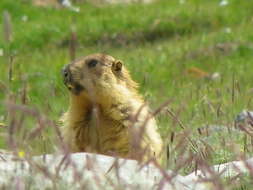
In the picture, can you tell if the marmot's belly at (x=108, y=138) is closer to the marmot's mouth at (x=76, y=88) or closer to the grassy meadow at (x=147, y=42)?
the marmot's mouth at (x=76, y=88)

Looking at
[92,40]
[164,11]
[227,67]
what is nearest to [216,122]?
[227,67]

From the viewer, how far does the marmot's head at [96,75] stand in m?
6.51

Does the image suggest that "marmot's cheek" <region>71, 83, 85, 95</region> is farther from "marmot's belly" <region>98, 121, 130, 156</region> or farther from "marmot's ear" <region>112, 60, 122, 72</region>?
"marmot's ear" <region>112, 60, 122, 72</region>

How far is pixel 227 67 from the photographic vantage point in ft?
41.7

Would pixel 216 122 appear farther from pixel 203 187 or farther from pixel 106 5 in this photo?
pixel 106 5

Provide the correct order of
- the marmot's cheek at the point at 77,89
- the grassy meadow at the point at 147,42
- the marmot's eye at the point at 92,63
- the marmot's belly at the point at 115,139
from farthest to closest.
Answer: the grassy meadow at the point at 147,42 < the marmot's eye at the point at 92,63 < the marmot's cheek at the point at 77,89 < the marmot's belly at the point at 115,139

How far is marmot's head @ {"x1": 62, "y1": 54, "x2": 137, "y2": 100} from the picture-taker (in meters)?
6.51

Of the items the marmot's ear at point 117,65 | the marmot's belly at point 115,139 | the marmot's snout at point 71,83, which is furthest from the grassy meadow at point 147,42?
the marmot's belly at point 115,139

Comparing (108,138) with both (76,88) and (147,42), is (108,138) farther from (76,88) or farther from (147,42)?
(147,42)

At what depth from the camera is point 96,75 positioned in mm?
6895

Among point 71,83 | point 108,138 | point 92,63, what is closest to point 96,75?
point 92,63

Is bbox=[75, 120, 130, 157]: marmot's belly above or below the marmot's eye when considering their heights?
below

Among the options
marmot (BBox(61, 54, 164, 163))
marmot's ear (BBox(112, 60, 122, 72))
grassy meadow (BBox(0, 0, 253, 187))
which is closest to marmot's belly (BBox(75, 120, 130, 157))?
marmot (BBox(61, 54, 164, 163))

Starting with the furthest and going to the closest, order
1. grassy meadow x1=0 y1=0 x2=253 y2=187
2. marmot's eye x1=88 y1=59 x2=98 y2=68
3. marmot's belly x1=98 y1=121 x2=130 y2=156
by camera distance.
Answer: grassy meadow x1=0 y1=0 x2=253 y2=187 → marmot's eye x1=88 y1=59 x2=98 y2=68 → marmot's belly x1=98 y1=121 x2=130 y2=156
